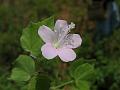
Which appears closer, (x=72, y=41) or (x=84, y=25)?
(x=72, y=41)

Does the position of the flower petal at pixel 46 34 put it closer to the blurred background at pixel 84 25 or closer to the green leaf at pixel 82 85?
the green leaf at pixel 82 85

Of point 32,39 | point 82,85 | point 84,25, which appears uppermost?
point 32,39

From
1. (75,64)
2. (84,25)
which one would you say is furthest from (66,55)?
(84,25)

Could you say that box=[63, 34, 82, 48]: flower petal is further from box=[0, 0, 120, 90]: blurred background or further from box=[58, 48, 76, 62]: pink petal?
box=[0, 0, 120, 90]: blurred background

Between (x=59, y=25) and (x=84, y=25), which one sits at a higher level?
(x=59, y=25)

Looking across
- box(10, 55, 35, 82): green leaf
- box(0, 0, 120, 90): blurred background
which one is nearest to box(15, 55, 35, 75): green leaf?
box(10, 55, 35, 82): green leaf

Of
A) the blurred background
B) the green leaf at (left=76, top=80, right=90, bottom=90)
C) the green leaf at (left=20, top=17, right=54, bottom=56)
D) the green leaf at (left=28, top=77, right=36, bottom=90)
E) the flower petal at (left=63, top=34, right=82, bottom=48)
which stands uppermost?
the green leaf at (left=20, top=17, right=54, bottom=56)

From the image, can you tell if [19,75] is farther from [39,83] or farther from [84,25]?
[84,25]

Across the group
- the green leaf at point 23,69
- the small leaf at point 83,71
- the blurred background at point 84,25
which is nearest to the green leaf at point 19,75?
the green leaf at point 23,69
